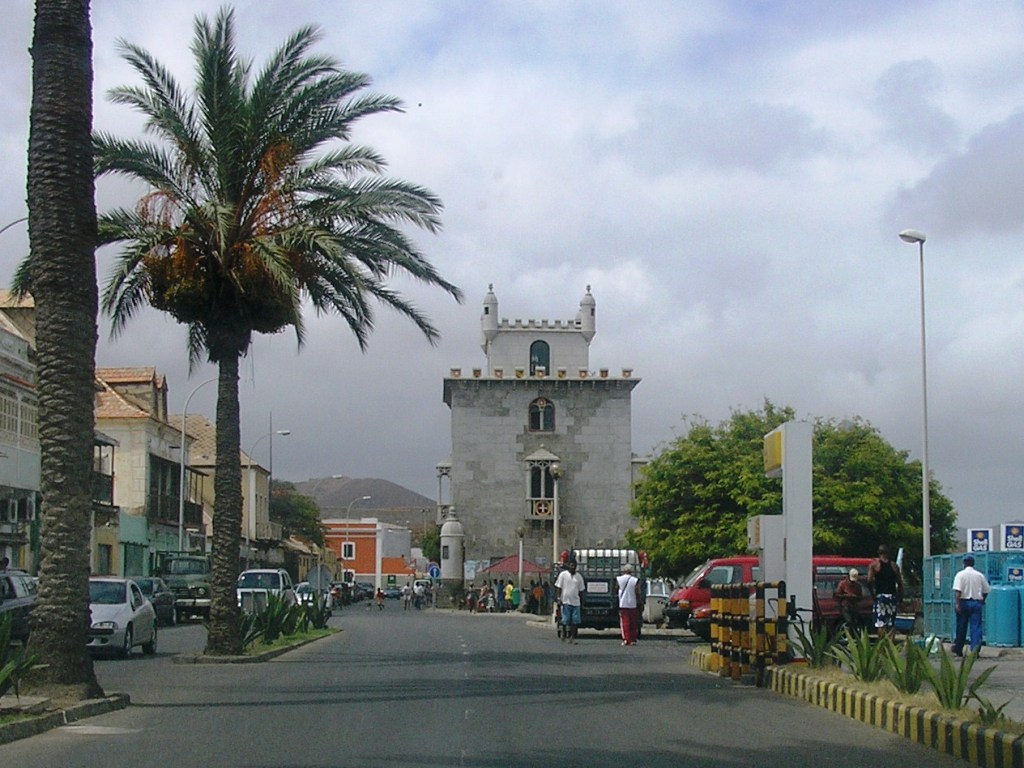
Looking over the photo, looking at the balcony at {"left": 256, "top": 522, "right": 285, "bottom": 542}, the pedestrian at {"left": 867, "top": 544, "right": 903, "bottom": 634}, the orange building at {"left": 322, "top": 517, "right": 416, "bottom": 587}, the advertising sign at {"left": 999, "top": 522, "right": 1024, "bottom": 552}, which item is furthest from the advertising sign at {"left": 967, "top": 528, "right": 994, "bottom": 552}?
the orange building at {"left": 322, "top": 517, "right": 416, "bottom": 587}

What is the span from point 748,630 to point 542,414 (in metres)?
67.8

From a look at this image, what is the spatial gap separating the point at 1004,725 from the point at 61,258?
425 inches

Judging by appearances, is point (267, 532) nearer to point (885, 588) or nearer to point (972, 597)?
point (885, 588)

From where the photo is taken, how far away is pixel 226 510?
77.3 ft

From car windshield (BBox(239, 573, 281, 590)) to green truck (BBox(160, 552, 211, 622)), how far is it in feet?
8.66

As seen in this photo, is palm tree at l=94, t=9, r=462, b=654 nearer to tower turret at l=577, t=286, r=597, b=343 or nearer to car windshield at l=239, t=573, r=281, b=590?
car windshield at l=239, t=573, r=281, b=590

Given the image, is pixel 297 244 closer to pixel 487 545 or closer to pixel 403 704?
pixel 403 704

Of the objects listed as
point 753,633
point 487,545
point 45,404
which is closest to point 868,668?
point 753,633

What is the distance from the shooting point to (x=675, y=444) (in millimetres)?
48281

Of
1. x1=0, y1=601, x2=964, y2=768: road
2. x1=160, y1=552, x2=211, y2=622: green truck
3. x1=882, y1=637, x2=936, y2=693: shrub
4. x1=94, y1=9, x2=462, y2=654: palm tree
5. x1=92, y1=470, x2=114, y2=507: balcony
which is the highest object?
x1=94, y1=9, x2=462, y2=654: palm tree

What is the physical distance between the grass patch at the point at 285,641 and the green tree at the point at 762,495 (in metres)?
15.3

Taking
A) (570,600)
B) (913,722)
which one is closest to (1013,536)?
(570,600)

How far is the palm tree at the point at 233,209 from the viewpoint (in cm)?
2223

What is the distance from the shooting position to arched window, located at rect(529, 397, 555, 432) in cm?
8681
